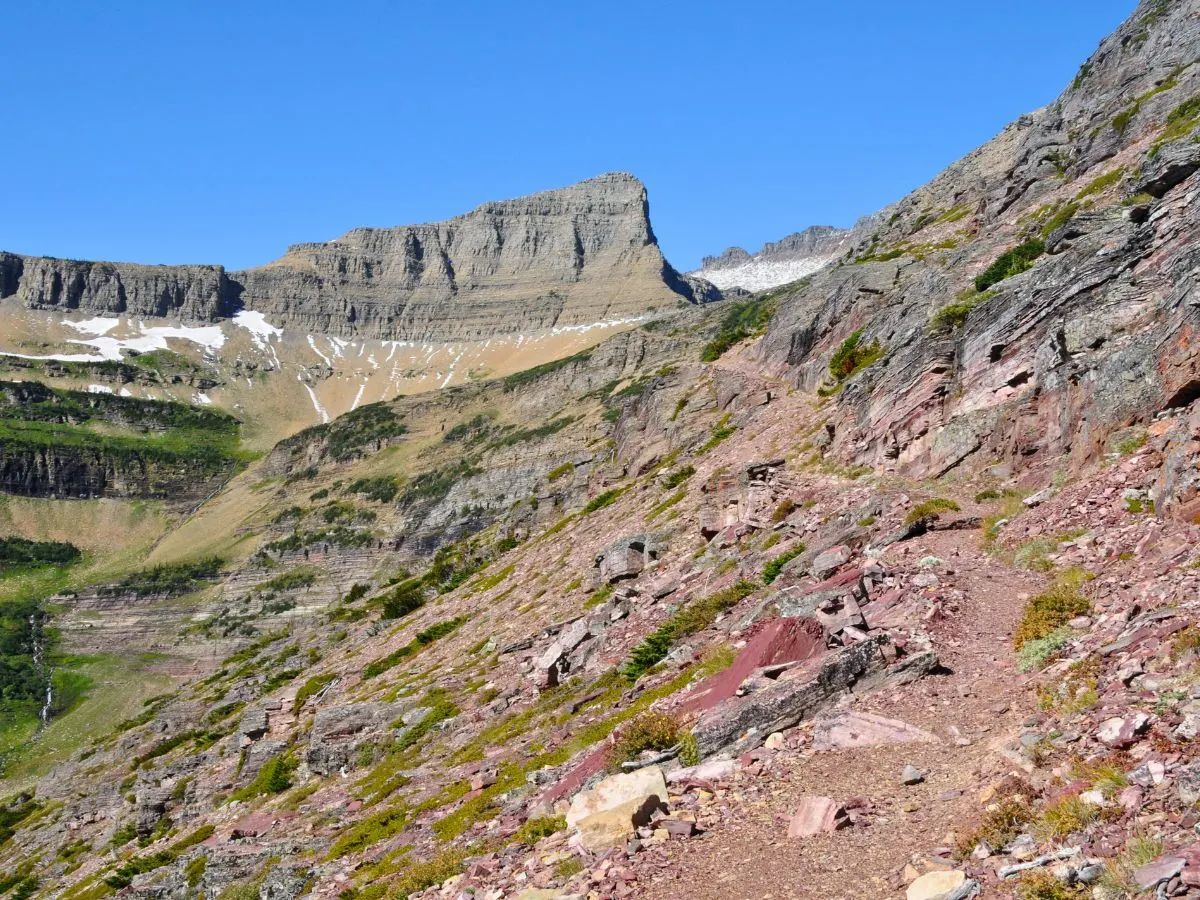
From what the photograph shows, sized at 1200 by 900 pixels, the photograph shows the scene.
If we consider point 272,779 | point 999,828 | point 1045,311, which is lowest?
point 272,779

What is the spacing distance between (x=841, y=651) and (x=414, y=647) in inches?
1418

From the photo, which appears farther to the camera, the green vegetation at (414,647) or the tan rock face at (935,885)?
the green vegetation at (414,647)

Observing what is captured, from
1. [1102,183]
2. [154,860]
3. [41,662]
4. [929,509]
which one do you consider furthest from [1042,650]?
[41,662]

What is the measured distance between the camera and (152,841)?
37.9 metres

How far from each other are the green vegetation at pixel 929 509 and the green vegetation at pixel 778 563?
355 centimetres

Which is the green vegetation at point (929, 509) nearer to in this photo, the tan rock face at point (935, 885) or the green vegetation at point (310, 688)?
the tan rock face at point (935, 885)

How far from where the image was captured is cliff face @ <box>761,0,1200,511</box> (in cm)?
2406

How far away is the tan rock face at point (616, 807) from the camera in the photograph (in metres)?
12.8

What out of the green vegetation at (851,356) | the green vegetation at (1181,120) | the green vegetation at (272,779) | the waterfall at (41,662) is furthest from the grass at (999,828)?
the waterfall at (41,662)

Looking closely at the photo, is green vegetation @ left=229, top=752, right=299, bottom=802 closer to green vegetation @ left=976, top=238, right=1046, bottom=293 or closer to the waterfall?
green vegetation @ left=976, top=238, right=1046, bottom=293

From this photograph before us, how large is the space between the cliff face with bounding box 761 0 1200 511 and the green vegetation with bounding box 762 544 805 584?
6.98m

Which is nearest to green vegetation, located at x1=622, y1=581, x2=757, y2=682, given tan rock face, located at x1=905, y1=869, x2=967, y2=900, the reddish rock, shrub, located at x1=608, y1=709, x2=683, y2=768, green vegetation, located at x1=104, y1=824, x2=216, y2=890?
the reddish rock

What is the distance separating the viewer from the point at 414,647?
47969 mm

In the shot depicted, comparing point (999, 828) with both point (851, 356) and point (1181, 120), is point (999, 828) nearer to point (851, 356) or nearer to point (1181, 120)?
point (851, 356)
